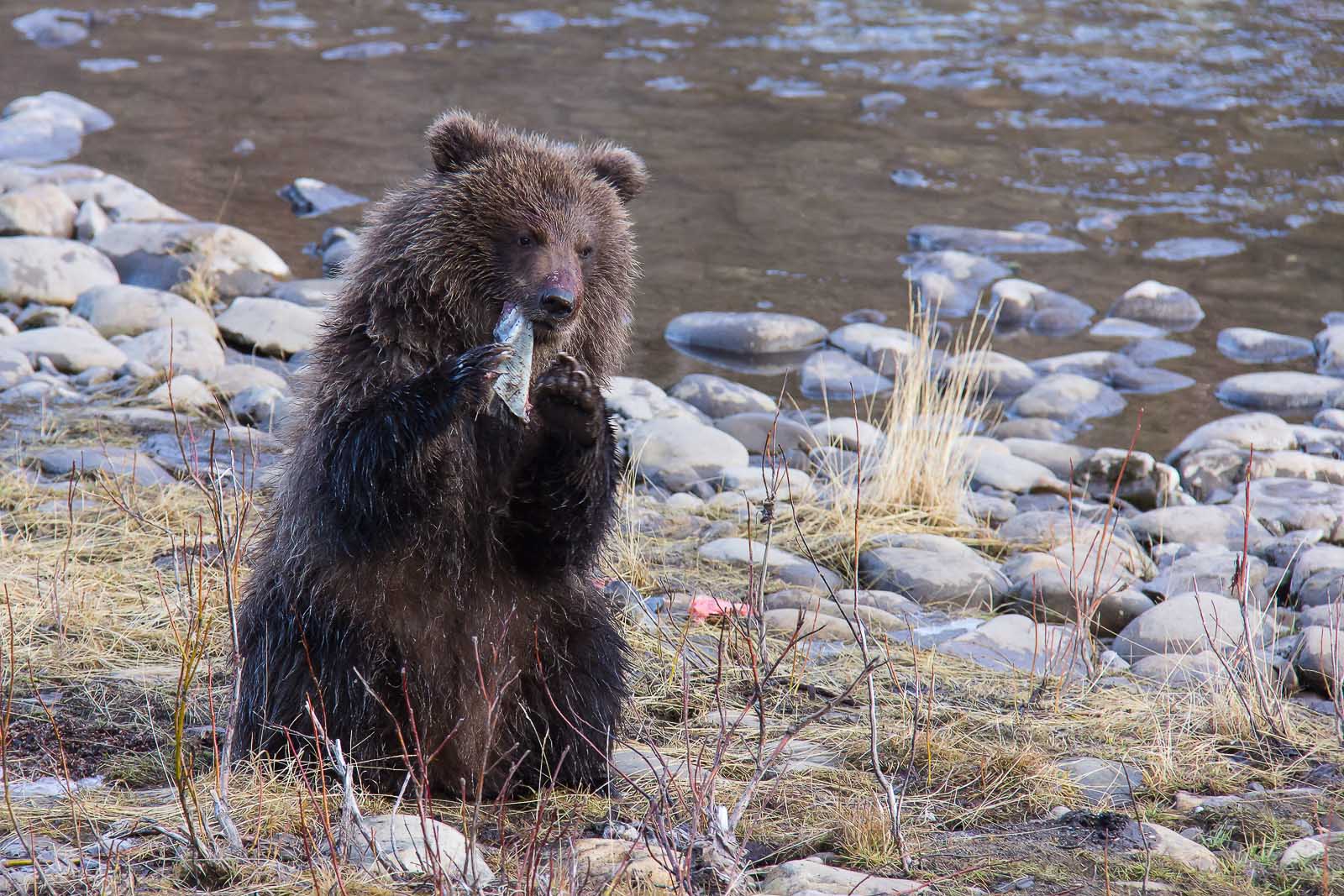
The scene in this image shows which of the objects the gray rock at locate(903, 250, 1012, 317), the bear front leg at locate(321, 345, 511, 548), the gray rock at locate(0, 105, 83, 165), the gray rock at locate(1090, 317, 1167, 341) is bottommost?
the gray rock at locate(1090, 317, 1167, 341)

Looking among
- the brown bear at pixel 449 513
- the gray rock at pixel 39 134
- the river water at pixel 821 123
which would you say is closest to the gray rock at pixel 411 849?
the brown bear at pixel 449 513

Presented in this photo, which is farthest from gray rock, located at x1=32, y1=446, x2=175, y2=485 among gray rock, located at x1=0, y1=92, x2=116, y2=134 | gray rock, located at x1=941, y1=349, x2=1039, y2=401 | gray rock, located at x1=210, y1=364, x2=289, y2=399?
gray rock, located at x1=0, y1=92, x2=116, y2=134

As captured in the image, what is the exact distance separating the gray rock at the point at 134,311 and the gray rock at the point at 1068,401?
5.28m

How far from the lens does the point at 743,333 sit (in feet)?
33.6

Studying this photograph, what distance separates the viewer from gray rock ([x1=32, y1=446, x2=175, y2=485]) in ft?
20.6

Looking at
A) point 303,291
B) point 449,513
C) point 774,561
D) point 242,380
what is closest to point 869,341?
point 303,291

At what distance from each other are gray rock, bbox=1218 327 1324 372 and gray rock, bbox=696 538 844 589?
5607mm

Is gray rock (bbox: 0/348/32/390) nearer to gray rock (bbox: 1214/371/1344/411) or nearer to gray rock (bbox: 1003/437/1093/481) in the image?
gray rock (bbox: 1003/437/1093/481)

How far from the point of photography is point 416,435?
365 cm

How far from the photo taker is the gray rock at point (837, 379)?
9.61 meters

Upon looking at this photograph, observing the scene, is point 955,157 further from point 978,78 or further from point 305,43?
point 305,43

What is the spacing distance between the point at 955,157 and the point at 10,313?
9082mm

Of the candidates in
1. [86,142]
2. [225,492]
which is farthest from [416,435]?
[86,142]

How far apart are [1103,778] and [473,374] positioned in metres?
2.21
